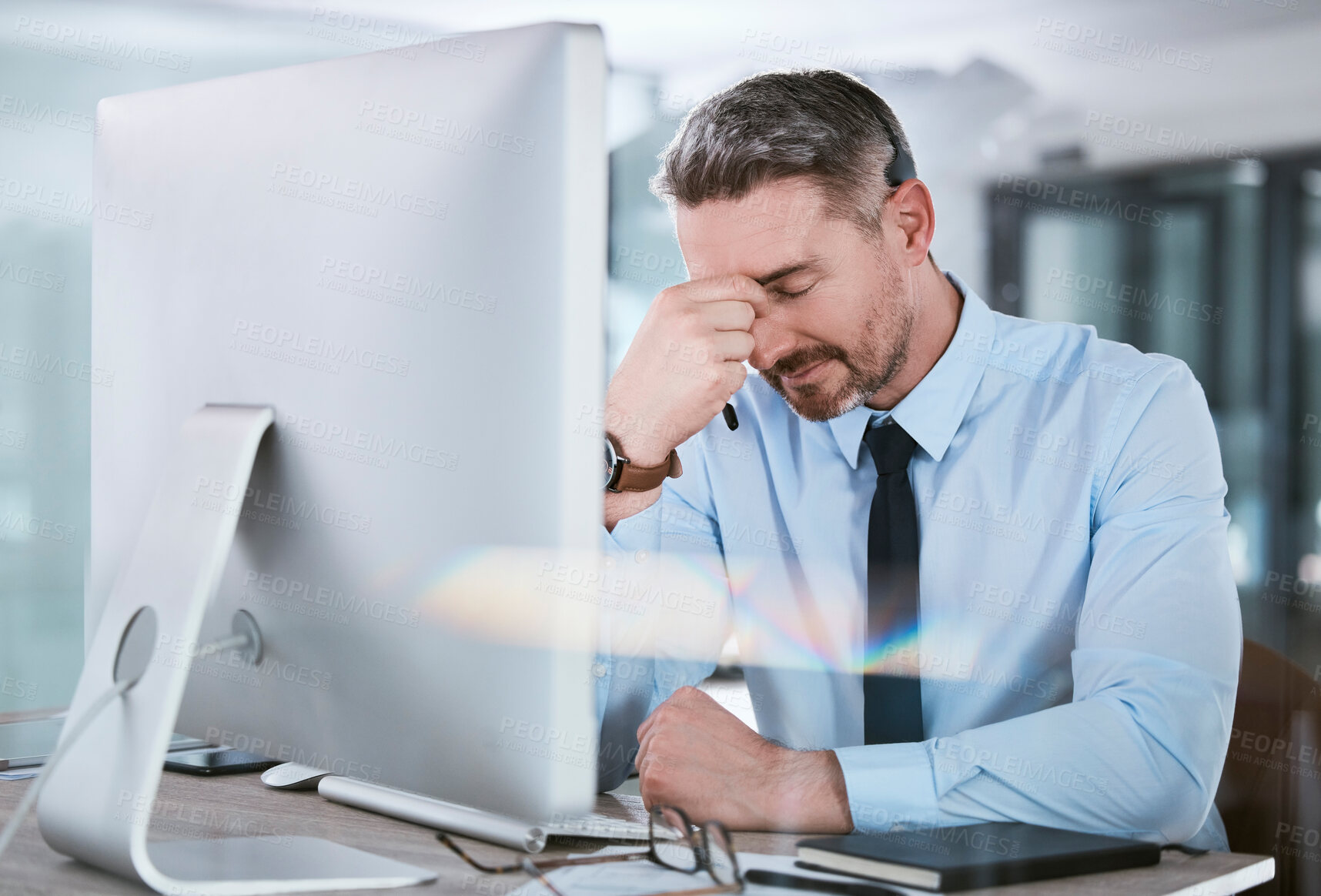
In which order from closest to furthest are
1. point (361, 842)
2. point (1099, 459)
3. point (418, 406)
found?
point (418, 406) < point (361, 842) < point (1099, 459)

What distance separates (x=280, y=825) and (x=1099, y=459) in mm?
997

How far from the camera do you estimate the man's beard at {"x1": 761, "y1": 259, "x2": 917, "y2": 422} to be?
142 cm

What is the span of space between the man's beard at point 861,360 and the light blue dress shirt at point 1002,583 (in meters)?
0.05

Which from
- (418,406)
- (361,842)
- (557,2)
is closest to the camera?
(418,406)

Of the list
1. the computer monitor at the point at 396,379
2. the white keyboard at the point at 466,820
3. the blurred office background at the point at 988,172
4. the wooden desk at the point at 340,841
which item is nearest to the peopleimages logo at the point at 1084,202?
the blurred office background at the point at 988,172

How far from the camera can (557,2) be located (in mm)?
4684

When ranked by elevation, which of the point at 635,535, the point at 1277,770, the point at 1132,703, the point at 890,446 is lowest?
the point at 1277,770

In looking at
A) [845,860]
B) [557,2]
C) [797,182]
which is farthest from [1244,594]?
[845,860]

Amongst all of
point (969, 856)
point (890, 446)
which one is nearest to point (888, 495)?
point (890, 446)

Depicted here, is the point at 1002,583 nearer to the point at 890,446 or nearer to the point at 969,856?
the point at 890,446

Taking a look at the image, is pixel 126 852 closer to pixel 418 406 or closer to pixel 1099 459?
pixel 418 406

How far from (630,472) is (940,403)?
1.45 ft

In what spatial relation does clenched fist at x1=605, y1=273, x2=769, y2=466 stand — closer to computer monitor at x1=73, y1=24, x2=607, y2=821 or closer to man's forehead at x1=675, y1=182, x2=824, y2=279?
man's forehead at x1=675, y1=182, x2=824, y2=279

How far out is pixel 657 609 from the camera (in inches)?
55.8
